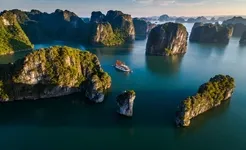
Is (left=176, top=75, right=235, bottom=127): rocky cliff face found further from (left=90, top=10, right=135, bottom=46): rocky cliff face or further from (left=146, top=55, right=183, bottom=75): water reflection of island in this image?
(left=90, top=10, right=135, bottom=46): rocky cliff face

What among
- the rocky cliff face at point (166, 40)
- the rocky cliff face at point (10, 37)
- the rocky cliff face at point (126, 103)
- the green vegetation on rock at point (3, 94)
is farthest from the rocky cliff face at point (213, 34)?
the green vegetation on rock at point (3, 94)

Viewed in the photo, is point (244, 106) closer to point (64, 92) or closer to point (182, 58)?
point (64, 92)

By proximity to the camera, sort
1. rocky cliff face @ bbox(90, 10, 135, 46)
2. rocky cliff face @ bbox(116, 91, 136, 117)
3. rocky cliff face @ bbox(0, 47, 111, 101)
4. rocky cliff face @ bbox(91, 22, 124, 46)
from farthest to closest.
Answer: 1. rocky cliff face @ bbox(90, 10, 135, 46)
2. rocky cliff face @ bbox(91, 22, 124, 46)
3. rocky cliff face @ bbox(0, 47, 111, 101)
4. rocky cliff face @ bbox(116, 91, 136, 117)

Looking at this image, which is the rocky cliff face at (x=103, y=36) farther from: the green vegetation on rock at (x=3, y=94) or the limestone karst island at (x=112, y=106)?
the green vegetation on rock at (x=3, y=94)

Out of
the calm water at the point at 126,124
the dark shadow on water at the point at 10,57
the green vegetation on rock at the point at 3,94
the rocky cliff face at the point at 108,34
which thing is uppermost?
the rocky cliff face at the point at 108,34

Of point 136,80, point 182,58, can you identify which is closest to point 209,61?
point 182,58

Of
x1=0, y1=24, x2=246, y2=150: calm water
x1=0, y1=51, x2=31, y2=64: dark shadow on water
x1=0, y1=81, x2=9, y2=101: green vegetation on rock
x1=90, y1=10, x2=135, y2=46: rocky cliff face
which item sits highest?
x1=90, y1=10, x2=135, y2=46: rocky cliff face

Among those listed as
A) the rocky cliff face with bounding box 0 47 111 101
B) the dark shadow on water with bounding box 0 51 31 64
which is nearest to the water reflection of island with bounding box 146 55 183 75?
the rocky cliff face with bounding box 0 47 111 101
